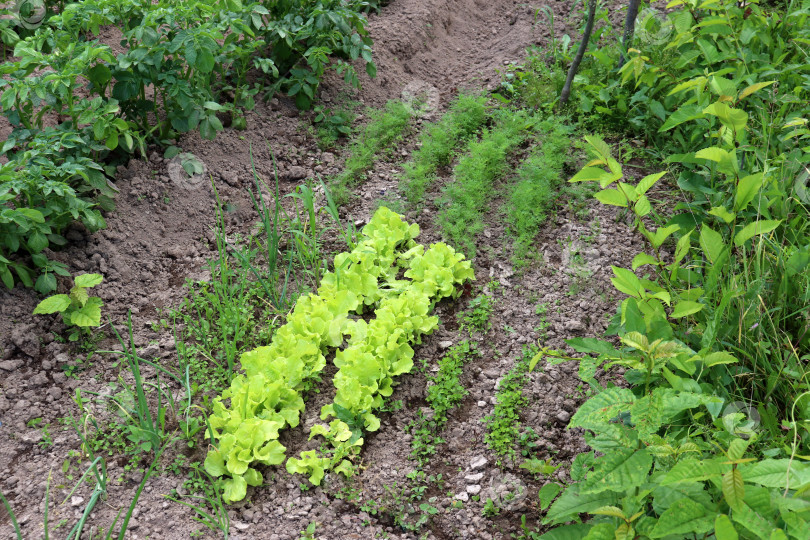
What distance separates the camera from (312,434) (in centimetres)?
270

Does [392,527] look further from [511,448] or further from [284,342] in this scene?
[284,342]

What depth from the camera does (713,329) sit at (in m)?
2.23

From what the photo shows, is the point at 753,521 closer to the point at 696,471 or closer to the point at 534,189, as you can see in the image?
the point at 696,471

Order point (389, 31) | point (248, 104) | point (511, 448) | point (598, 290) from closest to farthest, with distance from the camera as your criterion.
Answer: point (511, 448) < point (598, 290) < point (248, 104) < point (389, 31)

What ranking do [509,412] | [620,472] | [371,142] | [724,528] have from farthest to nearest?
[371,142] < [509,412] < [620,472] < [724,528]

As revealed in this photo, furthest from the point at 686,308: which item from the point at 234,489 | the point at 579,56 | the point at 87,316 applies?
the point at 87,316

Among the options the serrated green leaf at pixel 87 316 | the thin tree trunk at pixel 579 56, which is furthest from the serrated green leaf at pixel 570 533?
the thin tree trunk at pixel 579 56

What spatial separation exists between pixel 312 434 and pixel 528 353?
1083 mm

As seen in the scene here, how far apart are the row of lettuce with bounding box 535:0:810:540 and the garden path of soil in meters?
0.27

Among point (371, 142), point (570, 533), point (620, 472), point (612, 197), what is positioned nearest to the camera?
point (620, 472)

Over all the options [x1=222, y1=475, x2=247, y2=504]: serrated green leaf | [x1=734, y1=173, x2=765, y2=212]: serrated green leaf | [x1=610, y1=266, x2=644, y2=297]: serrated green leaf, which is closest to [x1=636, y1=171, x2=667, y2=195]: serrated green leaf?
[x1=610, y1=266, x2=644, y2=297]: serrated green leaf

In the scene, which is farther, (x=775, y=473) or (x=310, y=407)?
(x=310, y=407)

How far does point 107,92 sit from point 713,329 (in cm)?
401

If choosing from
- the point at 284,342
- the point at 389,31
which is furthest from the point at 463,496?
the point at 389,31
